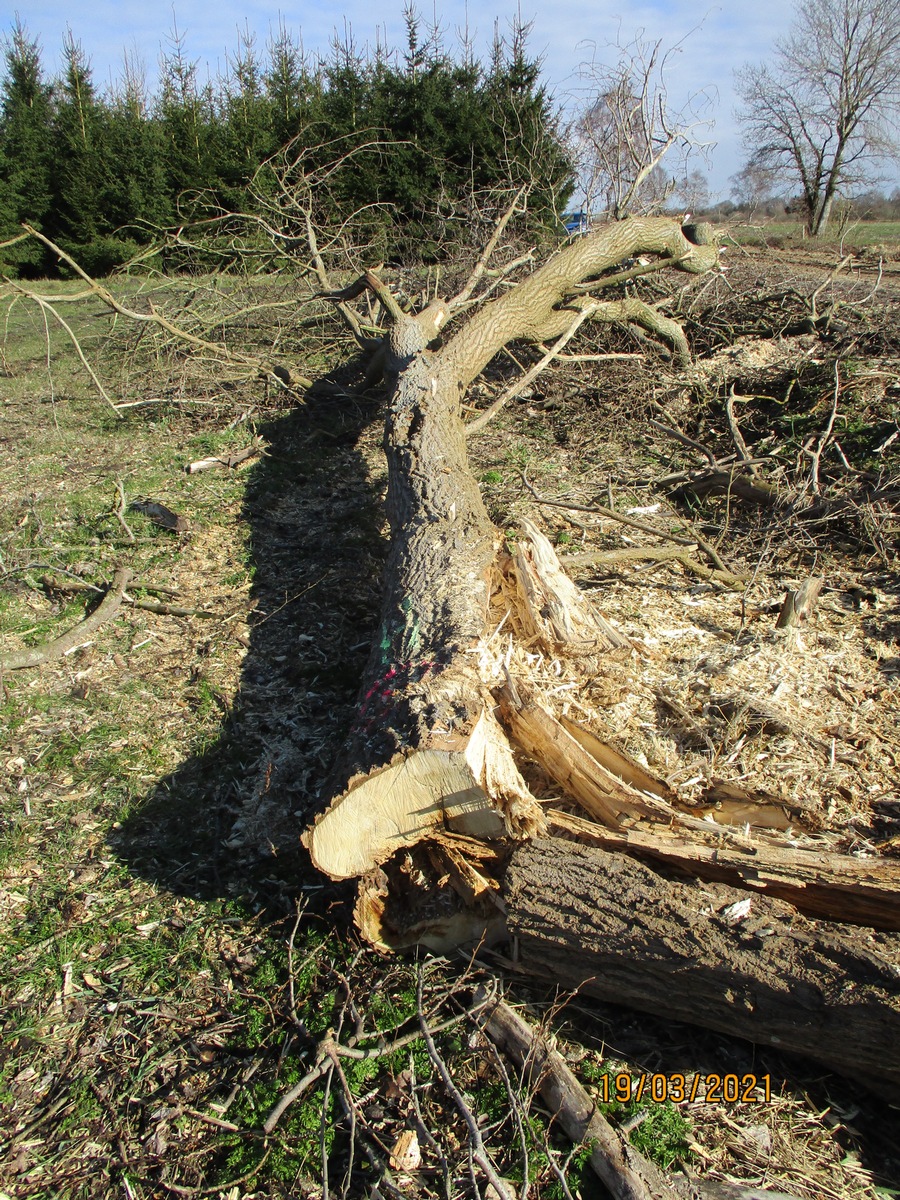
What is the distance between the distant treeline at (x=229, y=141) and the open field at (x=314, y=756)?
8.04 metres

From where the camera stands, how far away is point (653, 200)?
6.98 meters

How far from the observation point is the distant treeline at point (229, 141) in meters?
12.7

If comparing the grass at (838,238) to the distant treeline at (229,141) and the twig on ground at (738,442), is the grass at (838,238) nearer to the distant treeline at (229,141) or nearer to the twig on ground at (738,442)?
the distant treeline at (229,141)

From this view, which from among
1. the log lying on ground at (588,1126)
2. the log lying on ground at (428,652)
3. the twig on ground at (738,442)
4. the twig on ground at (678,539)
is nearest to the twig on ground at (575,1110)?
the log lying on ground at (588,1126)

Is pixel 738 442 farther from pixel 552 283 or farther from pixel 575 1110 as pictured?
pixel 575 1110

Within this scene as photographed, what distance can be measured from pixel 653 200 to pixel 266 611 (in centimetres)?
537

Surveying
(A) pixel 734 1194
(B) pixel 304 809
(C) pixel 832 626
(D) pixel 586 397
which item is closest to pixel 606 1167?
(A) pixel 734 1194

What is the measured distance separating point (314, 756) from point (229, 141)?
14090mm

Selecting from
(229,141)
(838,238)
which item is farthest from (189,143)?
(838,238)

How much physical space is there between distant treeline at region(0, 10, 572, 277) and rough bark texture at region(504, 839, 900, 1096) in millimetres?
11903

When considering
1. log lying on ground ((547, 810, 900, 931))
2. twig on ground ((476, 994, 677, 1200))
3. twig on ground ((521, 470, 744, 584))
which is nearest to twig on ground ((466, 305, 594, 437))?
twig on ground ((521, 470, 744, 584))

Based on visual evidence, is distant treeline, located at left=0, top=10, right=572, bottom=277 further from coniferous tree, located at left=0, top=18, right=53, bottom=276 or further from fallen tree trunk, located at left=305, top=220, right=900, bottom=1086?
fallen tree trunk, located at left=305, top=220, right=900, bottom=1086

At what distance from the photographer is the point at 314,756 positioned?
10.4 feet

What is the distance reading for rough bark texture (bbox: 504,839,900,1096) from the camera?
5.93 ft
